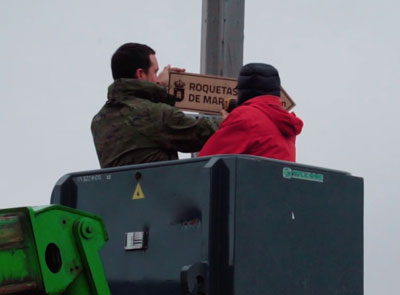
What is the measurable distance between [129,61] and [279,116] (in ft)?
3.56

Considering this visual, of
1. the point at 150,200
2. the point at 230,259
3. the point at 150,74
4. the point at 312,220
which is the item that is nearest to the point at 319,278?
the point at 312,220

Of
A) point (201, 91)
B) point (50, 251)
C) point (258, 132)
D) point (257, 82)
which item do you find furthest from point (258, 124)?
point (201, 91)

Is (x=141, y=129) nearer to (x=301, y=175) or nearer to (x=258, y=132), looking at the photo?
(x=258, y=132)

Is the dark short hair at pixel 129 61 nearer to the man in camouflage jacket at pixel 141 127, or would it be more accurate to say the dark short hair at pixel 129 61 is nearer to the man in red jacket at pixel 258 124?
the man in camouflage jacket at pixel 141 127

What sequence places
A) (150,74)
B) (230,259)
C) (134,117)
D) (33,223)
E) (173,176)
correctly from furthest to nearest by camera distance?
(150,74)
(134,117)
(173,176)
(230,259)
(33,223)

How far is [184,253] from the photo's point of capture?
14.4 feet

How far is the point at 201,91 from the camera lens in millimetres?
6746

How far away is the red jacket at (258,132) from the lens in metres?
5.00

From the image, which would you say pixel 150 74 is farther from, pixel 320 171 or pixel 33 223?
pixel 33 223

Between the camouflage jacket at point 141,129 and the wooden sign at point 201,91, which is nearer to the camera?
the camouflage jacket at point 141,129

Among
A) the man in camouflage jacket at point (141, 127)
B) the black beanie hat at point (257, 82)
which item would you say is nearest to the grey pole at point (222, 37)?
the man in camouflage jacket at point (141, 127)

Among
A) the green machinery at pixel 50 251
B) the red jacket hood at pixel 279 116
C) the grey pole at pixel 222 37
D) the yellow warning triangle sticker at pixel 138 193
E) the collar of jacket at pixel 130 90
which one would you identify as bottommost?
the green machinery at pixel 50 251

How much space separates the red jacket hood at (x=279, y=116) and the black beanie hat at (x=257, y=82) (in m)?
0.10

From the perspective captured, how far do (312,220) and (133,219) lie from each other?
0.82m
